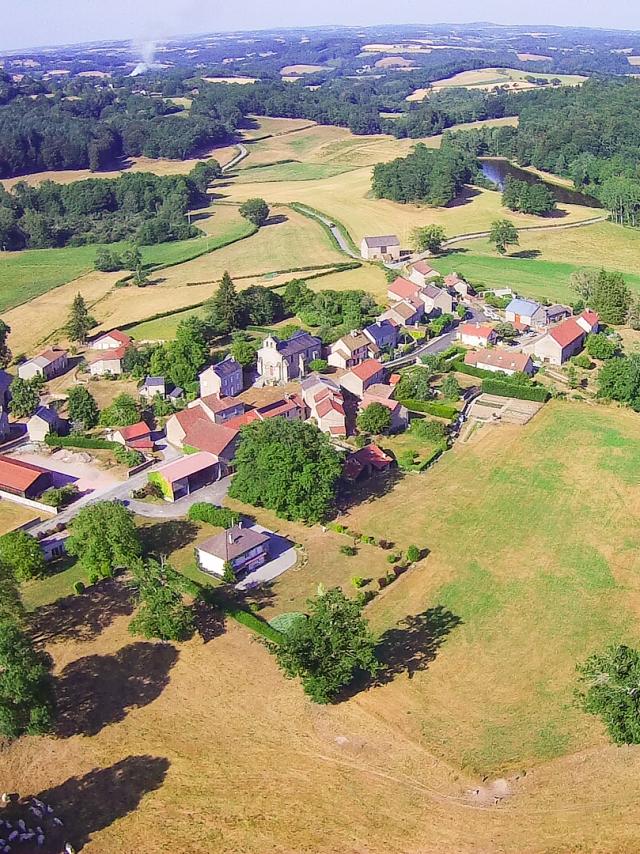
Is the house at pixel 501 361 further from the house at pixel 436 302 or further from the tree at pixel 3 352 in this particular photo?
the tree at pixel 3 352

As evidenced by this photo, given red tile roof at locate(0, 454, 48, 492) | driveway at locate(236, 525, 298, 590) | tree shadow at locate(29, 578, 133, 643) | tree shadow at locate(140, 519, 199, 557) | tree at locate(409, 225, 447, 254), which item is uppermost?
tree at locate(409, 225, 447, 254)

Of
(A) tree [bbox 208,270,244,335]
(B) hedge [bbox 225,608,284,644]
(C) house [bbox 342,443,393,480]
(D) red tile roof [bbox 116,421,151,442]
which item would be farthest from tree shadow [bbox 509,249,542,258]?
(B) hedge [bbox 225,608,284,644]

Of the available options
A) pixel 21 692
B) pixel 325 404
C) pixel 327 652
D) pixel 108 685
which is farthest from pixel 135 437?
pixel 327 652

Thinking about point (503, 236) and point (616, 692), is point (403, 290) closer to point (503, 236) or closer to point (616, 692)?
point (503, 236)

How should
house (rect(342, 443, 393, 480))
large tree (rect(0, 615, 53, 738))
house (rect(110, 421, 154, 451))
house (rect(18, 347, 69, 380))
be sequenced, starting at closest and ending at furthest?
large tree (rect(0, 615, 53, 738)) < house (rect(342, 443, 393, 480)) < house (rect(110, 421, 154, 451)) < house (rect(18, 347, 69, 380))

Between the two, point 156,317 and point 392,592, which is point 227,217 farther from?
point 392,592

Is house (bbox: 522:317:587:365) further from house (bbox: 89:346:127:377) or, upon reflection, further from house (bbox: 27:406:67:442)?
house (bbox: 27:406:67:442)
